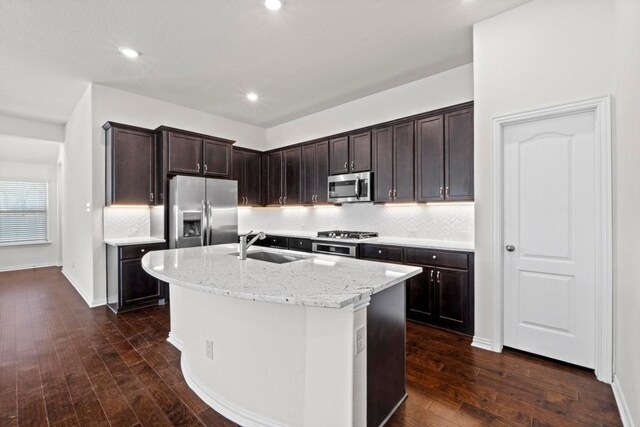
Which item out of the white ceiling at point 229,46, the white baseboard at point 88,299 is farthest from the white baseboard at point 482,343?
the white baseboard at point 88,299

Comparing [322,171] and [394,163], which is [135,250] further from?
[394,163]

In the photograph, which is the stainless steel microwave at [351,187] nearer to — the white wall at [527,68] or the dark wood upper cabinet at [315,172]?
the dark wood upper cabinet at [315,172]

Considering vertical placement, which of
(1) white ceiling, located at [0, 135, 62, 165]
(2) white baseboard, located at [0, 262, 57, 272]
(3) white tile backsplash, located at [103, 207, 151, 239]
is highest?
(1) white ceiling, located at [0, 135, 62, 165]

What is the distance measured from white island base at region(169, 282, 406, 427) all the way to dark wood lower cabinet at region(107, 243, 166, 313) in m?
2.30

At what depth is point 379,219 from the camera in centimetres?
450

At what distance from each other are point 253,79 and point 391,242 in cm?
279

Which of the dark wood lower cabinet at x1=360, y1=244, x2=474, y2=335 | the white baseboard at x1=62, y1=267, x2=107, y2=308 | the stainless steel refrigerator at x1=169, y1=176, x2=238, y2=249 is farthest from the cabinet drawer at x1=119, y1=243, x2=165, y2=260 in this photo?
the dark wood lower cabinet at x1=360, y1=244, x2=474, y2=335

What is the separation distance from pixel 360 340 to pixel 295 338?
1.16ft

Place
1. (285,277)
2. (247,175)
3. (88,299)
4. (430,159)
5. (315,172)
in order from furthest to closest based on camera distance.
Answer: (247,175)
(315,172)
(88,299)
(430,159)
(285,277)

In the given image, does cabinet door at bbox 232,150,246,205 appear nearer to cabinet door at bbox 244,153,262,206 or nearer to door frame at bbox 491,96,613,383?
cabinet door at bbox 244,153,262,206

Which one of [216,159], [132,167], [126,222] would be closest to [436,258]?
[216,159]

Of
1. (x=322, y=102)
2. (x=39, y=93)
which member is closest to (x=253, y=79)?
(x=322, y=102)

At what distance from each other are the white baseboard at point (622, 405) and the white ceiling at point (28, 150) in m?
8.44

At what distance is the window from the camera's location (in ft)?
22.0
